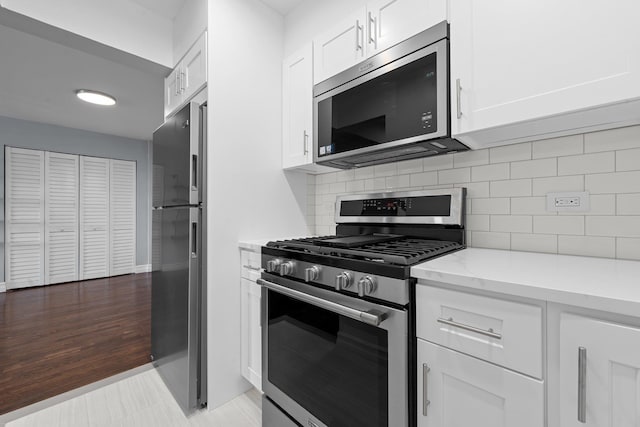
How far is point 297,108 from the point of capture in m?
1.96

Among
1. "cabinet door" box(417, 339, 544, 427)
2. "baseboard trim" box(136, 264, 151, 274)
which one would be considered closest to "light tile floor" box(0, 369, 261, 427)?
"cabinet door" box(417, 339, 544, 427)

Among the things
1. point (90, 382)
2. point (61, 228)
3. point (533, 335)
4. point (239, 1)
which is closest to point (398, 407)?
point (533, 335)

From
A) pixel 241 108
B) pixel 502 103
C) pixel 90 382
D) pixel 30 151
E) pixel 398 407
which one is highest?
pixel 30 151

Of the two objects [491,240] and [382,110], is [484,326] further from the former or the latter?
[382,110]

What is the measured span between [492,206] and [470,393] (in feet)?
2.85

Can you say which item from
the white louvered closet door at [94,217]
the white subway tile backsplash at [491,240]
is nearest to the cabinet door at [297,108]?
the white subway tile backsplash at [491,240]

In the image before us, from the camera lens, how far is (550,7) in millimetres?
977

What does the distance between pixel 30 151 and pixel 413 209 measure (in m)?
6.01

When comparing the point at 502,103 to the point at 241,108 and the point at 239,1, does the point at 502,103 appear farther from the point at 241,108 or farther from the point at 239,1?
the point at 239,1

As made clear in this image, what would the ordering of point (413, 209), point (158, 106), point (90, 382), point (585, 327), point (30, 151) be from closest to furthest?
point (585, 327)
point (413, 209)
point (90, 382)
point (158, 106)
point (30, 151)

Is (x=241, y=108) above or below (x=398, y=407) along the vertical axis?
above

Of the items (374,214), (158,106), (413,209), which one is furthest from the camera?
(158,106)

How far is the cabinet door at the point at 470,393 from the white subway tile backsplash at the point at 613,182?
2.74 feet

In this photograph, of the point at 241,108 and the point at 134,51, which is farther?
the point at 134,51
